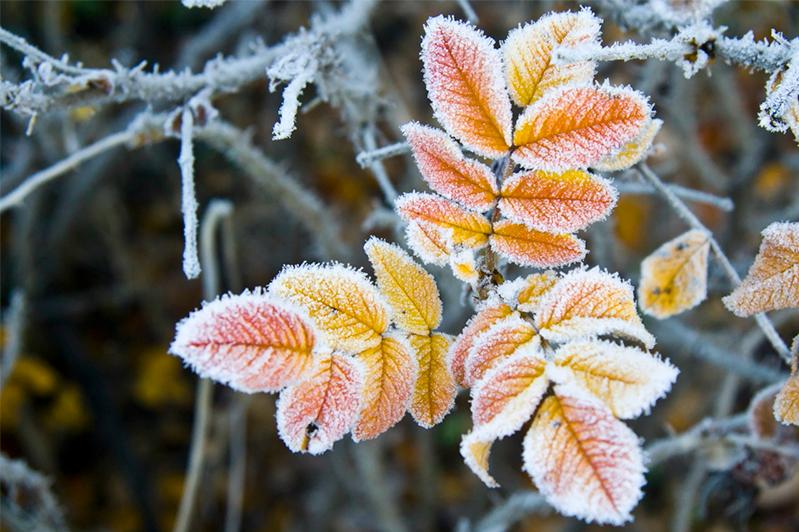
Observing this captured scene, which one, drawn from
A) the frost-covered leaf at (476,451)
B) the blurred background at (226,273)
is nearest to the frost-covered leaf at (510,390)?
the frost-covered leaf at (476,451)

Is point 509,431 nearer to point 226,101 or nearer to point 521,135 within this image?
point 521,135

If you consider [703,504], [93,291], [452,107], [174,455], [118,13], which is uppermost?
[118,13]

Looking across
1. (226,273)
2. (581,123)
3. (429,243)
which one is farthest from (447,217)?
(226,273)

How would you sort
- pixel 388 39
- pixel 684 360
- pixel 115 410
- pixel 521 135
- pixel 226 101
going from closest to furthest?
pixel 521 135, pixel 684 360, pixel 115 410, pixel 226 101, pixel 388 39

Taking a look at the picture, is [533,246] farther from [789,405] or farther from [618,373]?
[789,405]

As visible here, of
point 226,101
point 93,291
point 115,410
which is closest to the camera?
point 115,410

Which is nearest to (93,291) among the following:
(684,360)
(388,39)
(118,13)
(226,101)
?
(226,101)
